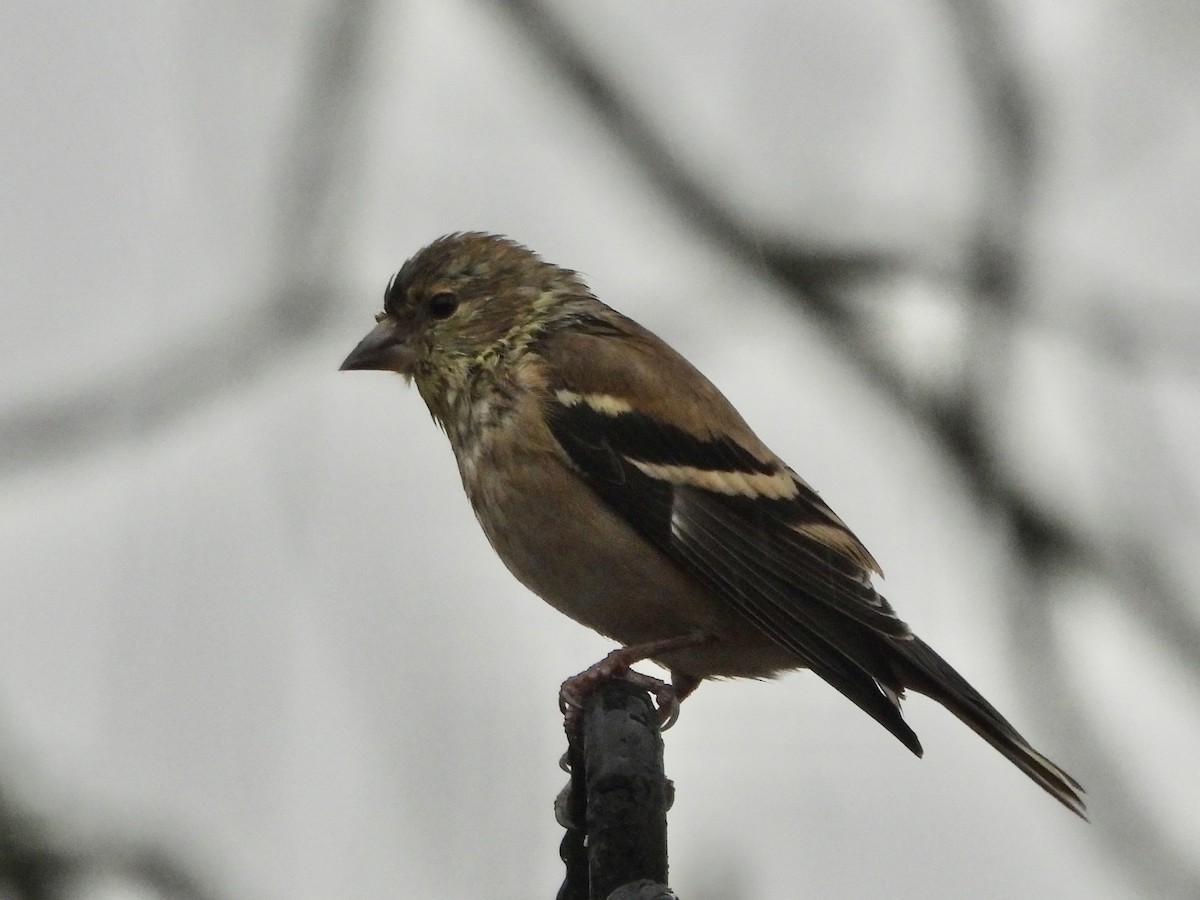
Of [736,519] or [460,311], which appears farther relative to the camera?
[460,311]

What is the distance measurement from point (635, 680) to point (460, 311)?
2.64m

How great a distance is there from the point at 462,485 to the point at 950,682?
1.89 meters

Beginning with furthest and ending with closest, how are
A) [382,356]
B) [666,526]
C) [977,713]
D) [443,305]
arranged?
[443,305]
[382,356]
[666,526]
[977,713]

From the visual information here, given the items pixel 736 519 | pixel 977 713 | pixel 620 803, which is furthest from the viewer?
pixel 736 519

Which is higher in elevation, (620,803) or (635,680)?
(635,680)

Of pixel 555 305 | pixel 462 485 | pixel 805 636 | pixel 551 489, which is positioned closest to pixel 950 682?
pixel 805 636

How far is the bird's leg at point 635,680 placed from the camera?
4320 millimetres

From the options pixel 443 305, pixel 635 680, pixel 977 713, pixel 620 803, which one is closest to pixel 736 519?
pixel 977 713

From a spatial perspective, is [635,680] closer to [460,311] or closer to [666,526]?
[666,526]

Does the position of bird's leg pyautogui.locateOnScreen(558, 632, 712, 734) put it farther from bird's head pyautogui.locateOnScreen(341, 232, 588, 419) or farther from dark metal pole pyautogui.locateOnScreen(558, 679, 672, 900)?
bird's head pyautogui.locateOnScreen(341, 232, 588, 419)

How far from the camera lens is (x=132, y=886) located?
16.2 feet

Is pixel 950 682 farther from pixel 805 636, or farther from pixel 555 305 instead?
pixel 555 305

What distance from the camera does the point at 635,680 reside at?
14.2ft

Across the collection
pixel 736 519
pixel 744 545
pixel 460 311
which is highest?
pixel 460 311
